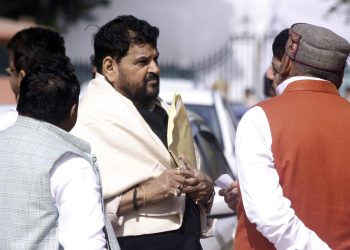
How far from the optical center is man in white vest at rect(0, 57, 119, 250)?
315 centimetres

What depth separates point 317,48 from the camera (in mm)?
3562

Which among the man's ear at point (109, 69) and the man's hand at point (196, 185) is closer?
the man's hand at point (196, 185)

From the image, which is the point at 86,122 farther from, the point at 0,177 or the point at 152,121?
the point at 0,177

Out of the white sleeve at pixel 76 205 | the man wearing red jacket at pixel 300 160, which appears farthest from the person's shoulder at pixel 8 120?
the man wearing red jacket at pixel 300 160

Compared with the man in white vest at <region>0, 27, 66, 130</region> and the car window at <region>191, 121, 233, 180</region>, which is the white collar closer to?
the man in white vest at <region>0, 27, 66, 130</region>

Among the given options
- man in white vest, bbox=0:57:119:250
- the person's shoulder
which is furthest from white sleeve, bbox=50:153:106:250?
the person's shoulder

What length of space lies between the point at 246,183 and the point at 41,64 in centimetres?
84

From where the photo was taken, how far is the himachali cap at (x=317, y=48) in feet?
11.7

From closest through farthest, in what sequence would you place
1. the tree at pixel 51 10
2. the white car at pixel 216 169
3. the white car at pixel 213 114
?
the white car at pixel 216 169
the white car at pixel 213 114
the tree at pixel 51 10

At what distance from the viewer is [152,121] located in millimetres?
4098

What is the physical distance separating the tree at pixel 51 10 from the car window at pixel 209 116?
1151 centimetres

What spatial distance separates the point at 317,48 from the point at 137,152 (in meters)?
0.87

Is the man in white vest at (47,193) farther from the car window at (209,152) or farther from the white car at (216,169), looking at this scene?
the car window at (209,152)

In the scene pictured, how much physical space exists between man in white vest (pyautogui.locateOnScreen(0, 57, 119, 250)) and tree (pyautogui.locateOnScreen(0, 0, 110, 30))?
1617 cm
